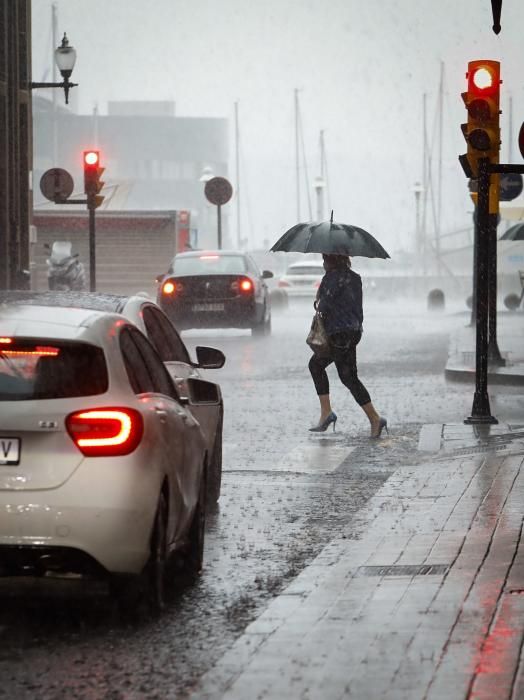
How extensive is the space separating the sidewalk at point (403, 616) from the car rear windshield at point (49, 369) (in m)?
1.21

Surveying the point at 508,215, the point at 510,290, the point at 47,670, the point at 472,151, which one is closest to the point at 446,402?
the point at 472,151

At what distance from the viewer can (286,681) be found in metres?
6.29

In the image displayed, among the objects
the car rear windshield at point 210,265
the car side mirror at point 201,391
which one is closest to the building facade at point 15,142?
the car rear windshield at point 210,265

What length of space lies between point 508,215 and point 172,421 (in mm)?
38642

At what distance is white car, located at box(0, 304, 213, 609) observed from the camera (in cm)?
727

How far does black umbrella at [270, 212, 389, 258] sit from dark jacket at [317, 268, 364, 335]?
0.69 feet

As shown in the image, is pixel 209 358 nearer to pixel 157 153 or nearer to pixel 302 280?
pixel 302 280

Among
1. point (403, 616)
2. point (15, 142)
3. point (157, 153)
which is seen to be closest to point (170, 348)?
point (403, 616)

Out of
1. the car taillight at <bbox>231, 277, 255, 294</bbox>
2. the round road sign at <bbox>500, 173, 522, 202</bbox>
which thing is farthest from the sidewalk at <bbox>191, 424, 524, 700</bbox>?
the car taillight at <bbox>231, 277, 255, 294</bbox>

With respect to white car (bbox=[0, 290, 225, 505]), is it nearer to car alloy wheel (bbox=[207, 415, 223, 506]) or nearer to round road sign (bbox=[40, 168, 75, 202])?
car alloy wheel (bbox=[207, 415, 223, 506])

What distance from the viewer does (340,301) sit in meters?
16.0

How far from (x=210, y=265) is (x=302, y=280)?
17.8 m

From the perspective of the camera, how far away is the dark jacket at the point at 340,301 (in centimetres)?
1596

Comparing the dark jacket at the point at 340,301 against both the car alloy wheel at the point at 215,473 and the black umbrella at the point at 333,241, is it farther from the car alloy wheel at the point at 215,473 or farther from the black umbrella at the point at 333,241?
the car alloy wheel at the point at 215,473
